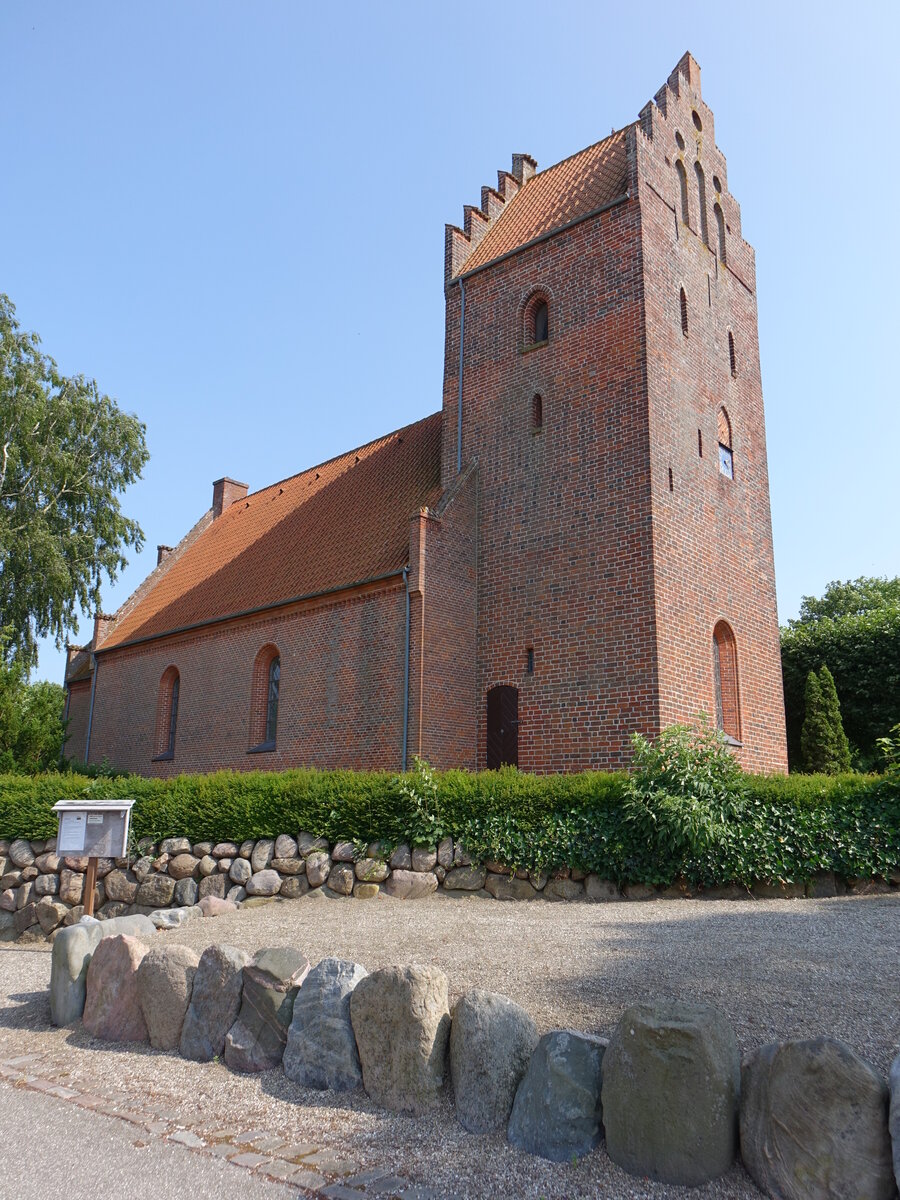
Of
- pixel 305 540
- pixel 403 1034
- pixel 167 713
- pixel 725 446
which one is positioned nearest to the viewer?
pixel 403 1034

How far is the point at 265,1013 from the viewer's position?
604 centimetres

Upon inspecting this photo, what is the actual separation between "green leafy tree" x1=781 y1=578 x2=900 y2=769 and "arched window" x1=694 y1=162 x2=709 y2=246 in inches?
468

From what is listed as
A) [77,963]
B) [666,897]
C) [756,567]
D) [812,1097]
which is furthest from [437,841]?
[756,567]

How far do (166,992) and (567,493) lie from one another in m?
11.2

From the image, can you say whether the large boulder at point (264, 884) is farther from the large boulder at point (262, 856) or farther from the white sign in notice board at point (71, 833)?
the white sign in notice board at point (71, 833)

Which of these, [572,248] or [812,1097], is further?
[572,248]

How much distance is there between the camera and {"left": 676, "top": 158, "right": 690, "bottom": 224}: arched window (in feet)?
58.3

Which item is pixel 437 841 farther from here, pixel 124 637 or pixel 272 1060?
pixel 124 637

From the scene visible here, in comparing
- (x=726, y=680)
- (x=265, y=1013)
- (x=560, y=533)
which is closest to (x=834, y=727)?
(x=726, y=680)

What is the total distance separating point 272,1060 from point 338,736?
10.9 metres

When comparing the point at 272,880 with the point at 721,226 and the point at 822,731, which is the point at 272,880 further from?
the point at 721,226

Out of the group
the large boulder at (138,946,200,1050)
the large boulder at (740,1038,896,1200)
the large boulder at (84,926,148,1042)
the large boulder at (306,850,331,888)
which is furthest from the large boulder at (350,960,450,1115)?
the large boulder at (306,850,331,888)

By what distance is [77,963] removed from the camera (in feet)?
23.7

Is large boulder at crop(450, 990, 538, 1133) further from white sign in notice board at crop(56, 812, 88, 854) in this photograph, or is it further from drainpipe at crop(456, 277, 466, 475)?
drainpipe at crop(456, 277, 466, 475)
